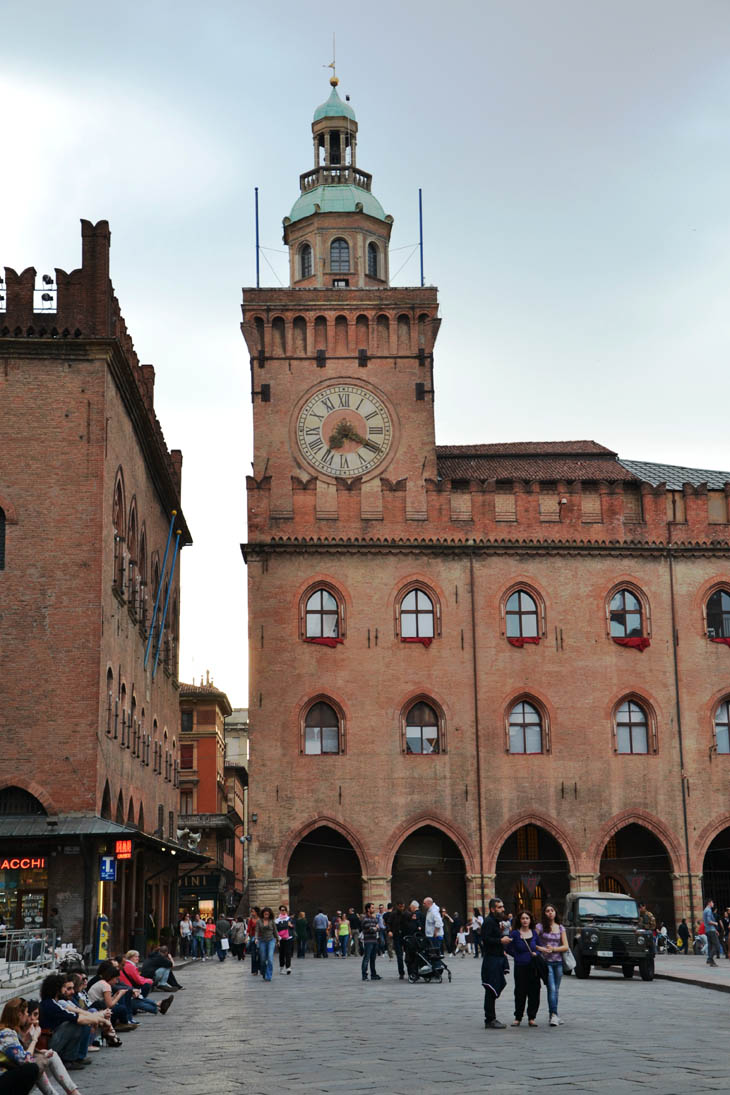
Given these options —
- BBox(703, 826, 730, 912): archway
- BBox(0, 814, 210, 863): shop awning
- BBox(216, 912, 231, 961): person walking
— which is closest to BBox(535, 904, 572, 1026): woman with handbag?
BBox(0, 814, 210, 863): shop awning

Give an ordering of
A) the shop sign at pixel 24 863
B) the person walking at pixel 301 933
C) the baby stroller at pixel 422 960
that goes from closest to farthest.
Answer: the baby stroller at pixel 422 960, the shop sign at pixel 24 863, the person walking at pixel 301 933

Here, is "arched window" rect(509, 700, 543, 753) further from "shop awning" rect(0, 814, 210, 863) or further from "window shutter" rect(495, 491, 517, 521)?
"shop awning" rect(0, 814, 210, 863)

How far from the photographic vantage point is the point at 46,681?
28609 mm

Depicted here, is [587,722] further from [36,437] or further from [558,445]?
[36,437]

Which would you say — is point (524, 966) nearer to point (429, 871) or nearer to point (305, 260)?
point (429, 871)

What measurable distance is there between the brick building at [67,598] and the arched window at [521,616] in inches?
554

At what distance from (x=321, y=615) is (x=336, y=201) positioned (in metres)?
16.2

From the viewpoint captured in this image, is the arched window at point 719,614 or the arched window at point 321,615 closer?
the arched window at point 321,615

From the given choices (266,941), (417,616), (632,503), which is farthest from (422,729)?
(266,941)

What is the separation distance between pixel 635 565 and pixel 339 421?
10766 millimetres

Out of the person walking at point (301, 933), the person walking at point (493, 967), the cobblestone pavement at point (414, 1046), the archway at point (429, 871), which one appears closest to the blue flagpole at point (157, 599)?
the person walking at point (301, 933)

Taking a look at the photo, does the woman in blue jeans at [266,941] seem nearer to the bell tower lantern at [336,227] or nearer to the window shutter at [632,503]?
the window shutter at [632,503]

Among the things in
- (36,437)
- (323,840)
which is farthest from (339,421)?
(36,437)

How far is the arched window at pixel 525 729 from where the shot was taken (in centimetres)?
4372
